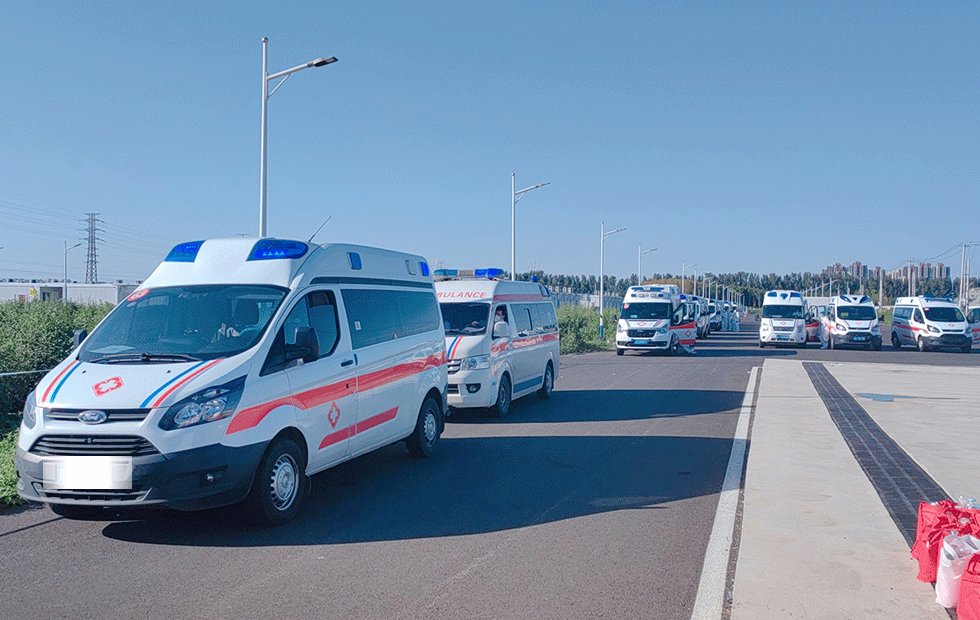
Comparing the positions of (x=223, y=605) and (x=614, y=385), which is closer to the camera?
(x=223, y=605)

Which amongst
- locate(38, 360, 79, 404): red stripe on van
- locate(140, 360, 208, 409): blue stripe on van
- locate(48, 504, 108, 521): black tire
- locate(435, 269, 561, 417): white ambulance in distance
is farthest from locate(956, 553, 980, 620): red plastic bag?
locate(435, 269, 561, 417): white ambulance in distance

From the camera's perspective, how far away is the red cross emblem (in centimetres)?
585

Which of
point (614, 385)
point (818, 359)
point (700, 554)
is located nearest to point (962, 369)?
point (818, 359)

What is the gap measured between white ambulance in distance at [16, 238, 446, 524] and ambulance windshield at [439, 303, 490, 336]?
3740mm

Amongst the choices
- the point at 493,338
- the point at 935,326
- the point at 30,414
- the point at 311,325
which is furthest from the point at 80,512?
the point at 935,326

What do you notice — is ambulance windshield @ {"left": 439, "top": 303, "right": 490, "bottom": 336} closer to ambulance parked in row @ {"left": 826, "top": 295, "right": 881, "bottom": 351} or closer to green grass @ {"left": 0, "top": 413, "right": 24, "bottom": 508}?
green grass @ {"left": 0, "top": 413, "right": 24, "bottom": 508}

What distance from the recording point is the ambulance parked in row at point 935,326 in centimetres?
3300

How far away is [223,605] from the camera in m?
4.75

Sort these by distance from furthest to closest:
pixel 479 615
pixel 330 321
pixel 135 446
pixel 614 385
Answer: pixel 614 385 < pixel 330 321 < pixel 135 446 < pixel 479 615

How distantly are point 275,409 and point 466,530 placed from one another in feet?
5.89

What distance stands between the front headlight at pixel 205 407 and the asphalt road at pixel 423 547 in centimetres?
96

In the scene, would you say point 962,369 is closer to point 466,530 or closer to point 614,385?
point 614,385

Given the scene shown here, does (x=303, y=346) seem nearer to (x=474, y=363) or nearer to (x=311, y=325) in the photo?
(x=311, y=325)

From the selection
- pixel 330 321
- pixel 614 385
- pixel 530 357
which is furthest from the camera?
pixel 614 385
